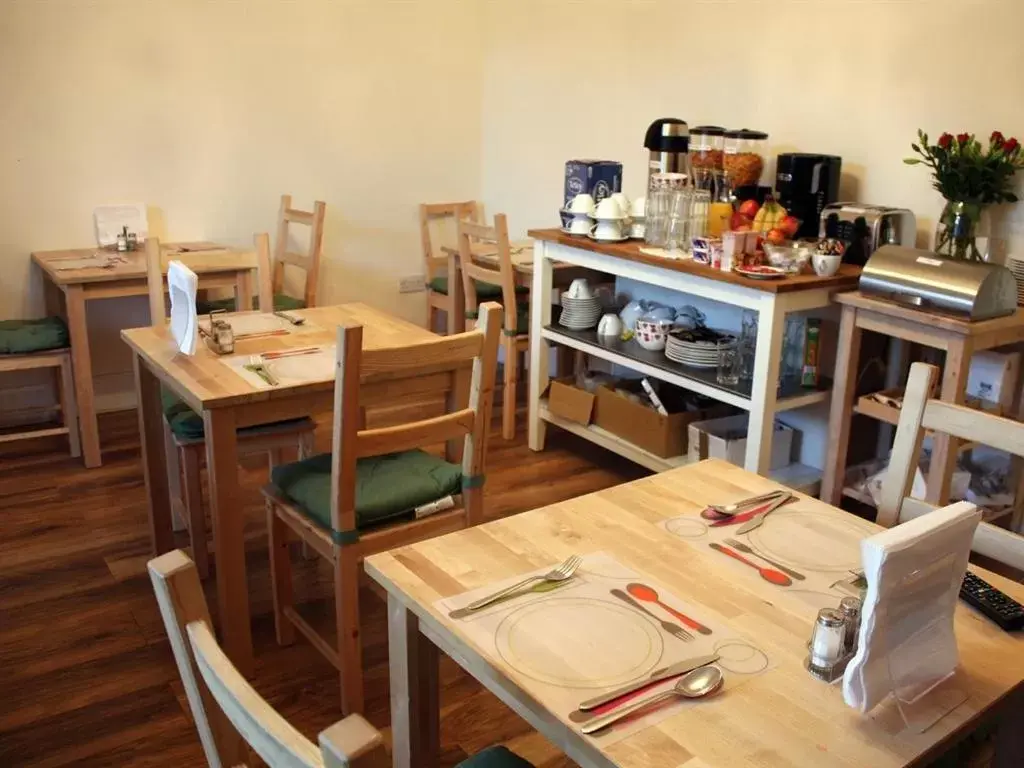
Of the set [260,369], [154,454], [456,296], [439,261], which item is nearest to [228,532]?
[260,369]

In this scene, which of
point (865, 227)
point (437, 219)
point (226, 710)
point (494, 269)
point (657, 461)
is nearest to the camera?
point (226, 710)

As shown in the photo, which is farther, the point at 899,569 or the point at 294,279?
the point at 294,279

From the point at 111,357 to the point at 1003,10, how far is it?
354 cm

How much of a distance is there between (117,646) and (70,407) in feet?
4.71

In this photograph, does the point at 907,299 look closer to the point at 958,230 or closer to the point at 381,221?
the point at 958,230

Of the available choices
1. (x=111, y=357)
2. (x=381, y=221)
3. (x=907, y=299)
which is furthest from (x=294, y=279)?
(x=907, y=299)

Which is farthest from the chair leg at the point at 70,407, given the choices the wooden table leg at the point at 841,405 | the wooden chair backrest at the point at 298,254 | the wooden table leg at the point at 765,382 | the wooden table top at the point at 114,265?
the wooden table leg at the point at 841,405

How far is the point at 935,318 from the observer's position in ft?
8.01

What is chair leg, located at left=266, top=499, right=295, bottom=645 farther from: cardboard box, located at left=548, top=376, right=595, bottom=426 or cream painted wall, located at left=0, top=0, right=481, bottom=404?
cream painted wall, located at left=0, top=0, right=481, bottom=404

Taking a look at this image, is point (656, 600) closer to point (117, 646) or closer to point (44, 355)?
point (117, 646)

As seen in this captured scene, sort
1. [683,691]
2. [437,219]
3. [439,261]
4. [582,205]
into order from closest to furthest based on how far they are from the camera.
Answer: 1. [683,691]
2. [582,205]
3. [439,261]
4. [437,219]

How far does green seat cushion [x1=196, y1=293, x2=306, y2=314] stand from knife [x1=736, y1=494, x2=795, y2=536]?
8.53ft

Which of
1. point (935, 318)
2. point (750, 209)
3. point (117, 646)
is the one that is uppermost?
point (750, 209)

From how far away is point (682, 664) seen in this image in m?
1.14
